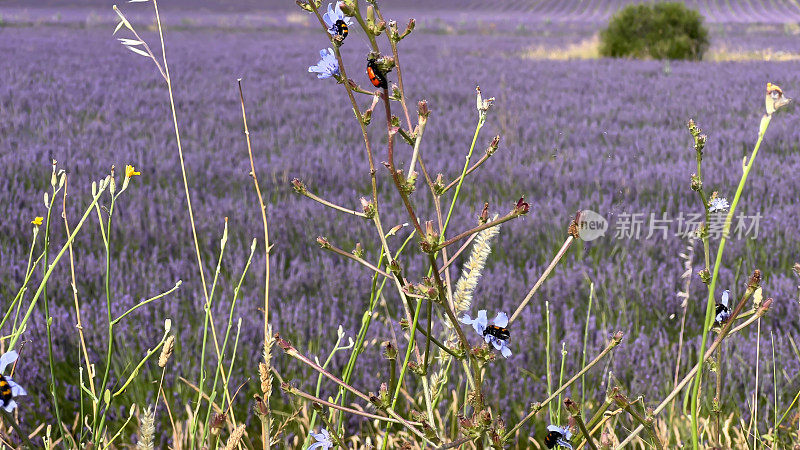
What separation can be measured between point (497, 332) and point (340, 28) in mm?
427

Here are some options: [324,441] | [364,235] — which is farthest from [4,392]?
[364,235]

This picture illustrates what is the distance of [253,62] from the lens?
45.2ft

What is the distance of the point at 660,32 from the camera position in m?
14.7

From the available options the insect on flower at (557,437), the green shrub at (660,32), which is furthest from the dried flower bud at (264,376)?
the green shrub at (660,32)

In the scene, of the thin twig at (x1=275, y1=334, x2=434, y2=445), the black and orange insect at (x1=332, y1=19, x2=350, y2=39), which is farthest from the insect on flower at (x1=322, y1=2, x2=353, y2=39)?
the thin twig at (x1=275, y1=334, x2=434, y2=445)

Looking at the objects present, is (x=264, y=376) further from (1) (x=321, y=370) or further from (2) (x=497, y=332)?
(2) (x=497, y=332)

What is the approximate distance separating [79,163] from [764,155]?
15.0 ft

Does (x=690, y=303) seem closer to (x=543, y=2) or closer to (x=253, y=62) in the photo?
(x=253, y=62)

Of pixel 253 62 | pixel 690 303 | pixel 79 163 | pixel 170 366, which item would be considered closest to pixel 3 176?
pixel 79 163

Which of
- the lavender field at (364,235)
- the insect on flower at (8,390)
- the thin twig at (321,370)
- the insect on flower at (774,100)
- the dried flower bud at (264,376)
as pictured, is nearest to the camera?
the insect on flower at (774,100)

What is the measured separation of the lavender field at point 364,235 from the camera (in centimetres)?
205

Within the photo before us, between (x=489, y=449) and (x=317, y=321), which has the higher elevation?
(x=489, y=449)

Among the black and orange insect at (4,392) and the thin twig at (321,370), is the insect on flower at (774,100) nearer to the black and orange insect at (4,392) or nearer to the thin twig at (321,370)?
the thin twig at (321,370)

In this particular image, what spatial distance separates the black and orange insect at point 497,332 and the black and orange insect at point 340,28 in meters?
0.41
